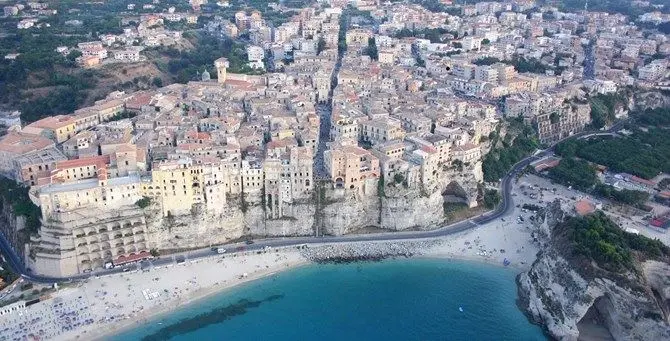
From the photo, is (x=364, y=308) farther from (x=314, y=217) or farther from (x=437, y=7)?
(x=437, y=7)

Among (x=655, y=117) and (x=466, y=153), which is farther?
(x=655, y=117)

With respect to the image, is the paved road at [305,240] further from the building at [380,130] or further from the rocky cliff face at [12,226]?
the building at [380,130]

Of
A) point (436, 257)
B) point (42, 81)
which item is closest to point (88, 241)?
point (436, 257)

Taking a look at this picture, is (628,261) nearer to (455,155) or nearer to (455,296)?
(455,296)

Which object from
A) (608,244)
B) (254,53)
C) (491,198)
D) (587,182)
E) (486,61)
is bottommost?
(491,198)

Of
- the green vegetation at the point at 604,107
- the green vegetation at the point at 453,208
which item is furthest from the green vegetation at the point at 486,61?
the green vegetation at the point at 453,208

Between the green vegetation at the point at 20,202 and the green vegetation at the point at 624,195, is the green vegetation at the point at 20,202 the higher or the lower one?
the higher one
